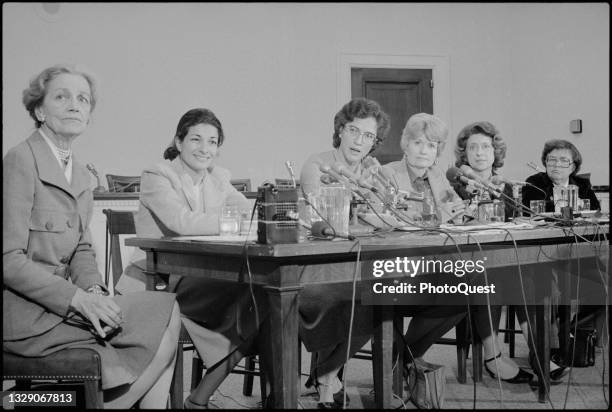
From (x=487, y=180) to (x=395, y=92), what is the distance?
14.8 feet

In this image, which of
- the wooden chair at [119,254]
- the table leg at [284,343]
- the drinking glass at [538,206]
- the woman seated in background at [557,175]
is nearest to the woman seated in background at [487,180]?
the drinking glass at [538,206]

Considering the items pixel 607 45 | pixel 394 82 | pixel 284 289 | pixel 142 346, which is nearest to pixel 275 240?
pixel 284 289

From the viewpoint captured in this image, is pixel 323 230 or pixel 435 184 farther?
pixel 435 184

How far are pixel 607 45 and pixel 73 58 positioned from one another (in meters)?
4.86

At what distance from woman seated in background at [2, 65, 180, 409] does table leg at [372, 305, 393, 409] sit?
0.63 metres

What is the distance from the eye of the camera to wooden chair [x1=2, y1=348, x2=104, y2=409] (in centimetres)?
152

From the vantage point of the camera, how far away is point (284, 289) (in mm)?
1602

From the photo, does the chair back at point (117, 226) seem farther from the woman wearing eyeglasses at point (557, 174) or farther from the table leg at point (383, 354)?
the woman wearing eyeglasses at point (557, 174)

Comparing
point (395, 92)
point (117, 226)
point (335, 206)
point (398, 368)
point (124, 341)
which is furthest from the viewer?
point (395, 92)

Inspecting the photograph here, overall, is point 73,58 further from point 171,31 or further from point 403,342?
point 403,342

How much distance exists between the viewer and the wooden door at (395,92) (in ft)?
23.6

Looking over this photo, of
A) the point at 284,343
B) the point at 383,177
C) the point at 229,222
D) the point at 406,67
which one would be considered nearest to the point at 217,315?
the point at 229,222

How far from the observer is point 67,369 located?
1520mm

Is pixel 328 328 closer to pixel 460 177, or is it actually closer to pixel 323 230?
pixel 323 230
